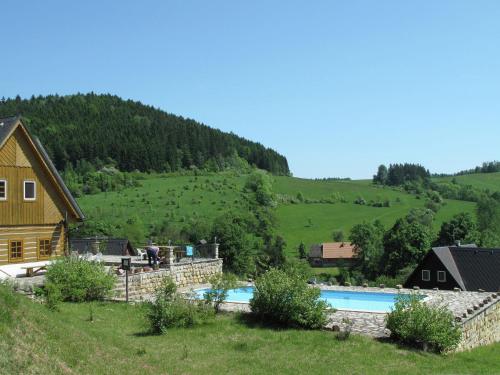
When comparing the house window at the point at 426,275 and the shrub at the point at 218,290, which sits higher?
the shrub at the point at 218,290

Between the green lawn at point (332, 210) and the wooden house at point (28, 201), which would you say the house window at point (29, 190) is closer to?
the wooden house at point (28, 201)

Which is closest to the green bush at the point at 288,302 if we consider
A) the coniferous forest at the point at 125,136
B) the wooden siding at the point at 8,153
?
the wooden siding at the point at 8,153

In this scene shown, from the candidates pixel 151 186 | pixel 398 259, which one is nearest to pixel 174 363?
pixel 398 259

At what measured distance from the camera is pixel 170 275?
26.8 meters

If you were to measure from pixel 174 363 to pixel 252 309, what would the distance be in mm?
5538

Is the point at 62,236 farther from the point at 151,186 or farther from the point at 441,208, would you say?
the point at 441,208

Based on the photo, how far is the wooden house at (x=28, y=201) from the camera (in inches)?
1032

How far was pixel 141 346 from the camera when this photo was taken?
14.4 m

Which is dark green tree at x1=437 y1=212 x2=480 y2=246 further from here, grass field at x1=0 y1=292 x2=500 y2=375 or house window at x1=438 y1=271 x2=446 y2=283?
grass field at x1=0 y1=292 x2=500 y2=375

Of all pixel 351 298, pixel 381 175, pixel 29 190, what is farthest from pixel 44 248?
pixel 381 175

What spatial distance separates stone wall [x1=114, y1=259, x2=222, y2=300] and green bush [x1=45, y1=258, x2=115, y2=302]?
99 cm

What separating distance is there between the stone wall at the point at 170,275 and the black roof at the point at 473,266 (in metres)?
20.8

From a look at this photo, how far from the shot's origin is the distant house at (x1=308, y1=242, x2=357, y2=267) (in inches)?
3581

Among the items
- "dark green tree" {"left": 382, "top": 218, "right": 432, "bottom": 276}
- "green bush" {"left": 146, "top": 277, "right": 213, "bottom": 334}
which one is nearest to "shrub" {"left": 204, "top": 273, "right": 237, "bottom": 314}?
"green bush" {"left": 146, "top": 277, "right": 213, "bottom": 334}
